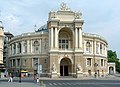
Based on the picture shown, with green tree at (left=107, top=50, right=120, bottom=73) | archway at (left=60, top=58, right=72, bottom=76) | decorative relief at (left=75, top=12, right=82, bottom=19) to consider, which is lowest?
archway at (left=60, top=58, right=72, bottom=76)

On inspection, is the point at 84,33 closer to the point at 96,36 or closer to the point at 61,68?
the point at 96,36

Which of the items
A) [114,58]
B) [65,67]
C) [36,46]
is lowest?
[65,67]

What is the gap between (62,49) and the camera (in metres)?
92.2

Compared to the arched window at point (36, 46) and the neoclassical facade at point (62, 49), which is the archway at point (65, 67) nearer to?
the neoclassical facade at point (62, 49)

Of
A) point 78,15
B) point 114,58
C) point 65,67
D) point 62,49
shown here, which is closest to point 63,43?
point 62,49

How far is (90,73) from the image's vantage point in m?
98.2

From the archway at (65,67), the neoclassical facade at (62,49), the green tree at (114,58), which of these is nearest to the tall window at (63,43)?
the neoclassical facade at (62,49)

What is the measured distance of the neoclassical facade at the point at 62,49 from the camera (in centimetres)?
9050

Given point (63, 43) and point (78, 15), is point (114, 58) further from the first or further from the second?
point (78, 15)

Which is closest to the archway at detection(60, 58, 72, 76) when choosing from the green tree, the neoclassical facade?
the neoclassical facade

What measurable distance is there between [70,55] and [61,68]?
5.86 m

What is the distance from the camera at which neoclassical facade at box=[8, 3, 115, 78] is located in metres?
90.5

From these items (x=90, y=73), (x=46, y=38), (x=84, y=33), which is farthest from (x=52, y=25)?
(x=90, y=73)

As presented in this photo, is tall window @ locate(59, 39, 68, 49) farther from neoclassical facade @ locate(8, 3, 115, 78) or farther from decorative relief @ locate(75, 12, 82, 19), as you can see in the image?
decorative relief @ locate(75, 12, 82, 19)
